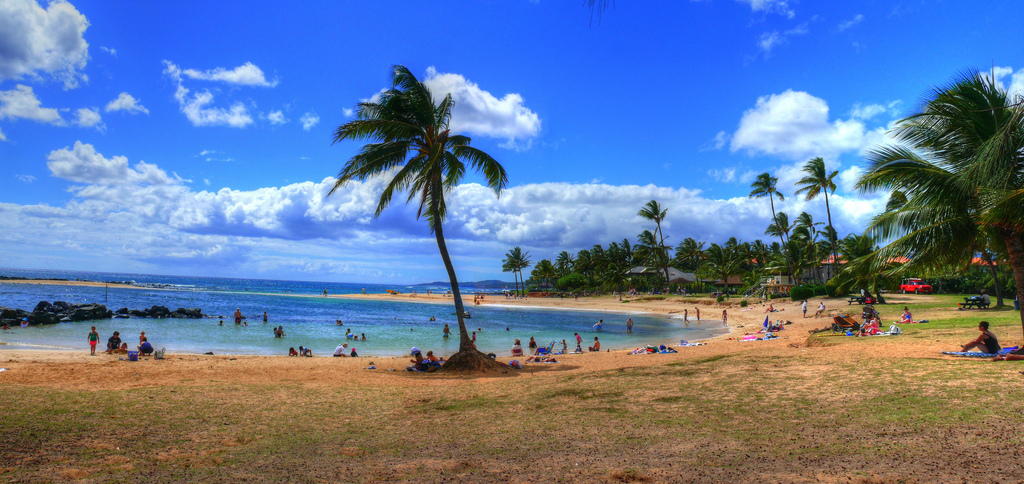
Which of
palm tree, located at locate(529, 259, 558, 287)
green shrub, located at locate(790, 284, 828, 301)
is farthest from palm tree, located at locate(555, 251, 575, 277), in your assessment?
green shrub, located at locate(790, 284, 828, 301)

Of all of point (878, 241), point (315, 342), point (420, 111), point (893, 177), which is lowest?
point (315, 342)

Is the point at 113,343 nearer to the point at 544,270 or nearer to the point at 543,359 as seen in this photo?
the point at 543,359

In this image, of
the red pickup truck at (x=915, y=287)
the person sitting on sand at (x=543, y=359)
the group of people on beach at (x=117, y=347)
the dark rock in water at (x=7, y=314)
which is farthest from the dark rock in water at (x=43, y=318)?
the red pickup truck at (x=915, y=287)

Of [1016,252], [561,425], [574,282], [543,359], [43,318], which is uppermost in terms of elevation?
[1016,252]

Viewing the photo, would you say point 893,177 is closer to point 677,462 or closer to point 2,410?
point 677,462

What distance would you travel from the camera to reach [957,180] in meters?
8.70

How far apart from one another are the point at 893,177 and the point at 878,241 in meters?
1.35

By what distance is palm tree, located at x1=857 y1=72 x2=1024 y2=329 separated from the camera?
8.08 m

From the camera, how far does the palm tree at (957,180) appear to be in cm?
808

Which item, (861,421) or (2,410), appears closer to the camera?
(861,421)

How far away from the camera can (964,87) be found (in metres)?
8.72

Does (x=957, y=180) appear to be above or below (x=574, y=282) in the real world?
above

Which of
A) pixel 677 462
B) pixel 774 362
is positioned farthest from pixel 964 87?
pixel 677 462

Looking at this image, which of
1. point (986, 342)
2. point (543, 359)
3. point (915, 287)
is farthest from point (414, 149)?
point (915, 287)
